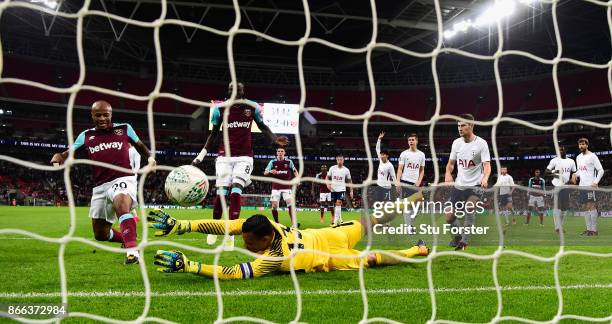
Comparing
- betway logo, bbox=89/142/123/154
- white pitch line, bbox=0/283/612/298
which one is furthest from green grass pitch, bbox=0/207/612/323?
betway logo, bbox=89/142/123/154

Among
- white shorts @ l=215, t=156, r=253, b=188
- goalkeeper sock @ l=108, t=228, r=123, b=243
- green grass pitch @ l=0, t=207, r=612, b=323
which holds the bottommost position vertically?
green grass pitch @ l=0, t=207, r=612, b=323

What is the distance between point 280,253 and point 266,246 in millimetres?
160

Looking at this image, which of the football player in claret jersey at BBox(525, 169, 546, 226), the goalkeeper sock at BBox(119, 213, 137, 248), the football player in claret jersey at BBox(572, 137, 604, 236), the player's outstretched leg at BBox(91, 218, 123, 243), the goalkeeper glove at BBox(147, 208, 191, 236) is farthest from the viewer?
the football player in claret jersey at BBox(525, 169, 546, 226)

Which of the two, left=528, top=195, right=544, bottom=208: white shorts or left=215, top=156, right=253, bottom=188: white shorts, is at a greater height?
left=215, top=156, right=253, bottom=188: white shorts

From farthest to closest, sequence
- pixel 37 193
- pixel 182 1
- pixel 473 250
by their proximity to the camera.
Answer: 1. pixel 37 193
2. pixel 182 1
3. pixel 473 250

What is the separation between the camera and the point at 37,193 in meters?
29.0

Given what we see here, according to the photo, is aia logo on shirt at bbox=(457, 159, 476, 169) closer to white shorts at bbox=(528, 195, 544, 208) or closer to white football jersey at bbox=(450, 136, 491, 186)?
white football jersey at bbox=(450, 136, 491, 186)

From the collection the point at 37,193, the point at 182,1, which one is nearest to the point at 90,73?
the point at 37,193

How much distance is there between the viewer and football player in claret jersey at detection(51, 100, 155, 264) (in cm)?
485

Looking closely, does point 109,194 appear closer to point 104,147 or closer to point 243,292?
point 104,147

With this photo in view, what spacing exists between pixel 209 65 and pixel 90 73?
8.97 metres

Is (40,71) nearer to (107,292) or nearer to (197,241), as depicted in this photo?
(197,241)

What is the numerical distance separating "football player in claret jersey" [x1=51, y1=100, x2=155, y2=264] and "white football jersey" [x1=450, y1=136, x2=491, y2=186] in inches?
182

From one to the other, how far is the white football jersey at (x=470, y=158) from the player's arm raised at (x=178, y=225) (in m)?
3.89
